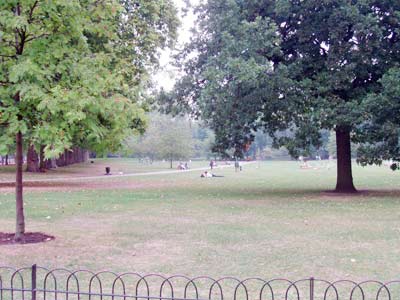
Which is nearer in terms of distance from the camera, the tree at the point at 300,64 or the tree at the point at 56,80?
the tree at the point at 56,80

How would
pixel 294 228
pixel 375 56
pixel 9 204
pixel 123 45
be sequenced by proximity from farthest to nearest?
1. pixel 123 45
2. pixel 375 56
3. pixel 9 204
4. pixel 294 228

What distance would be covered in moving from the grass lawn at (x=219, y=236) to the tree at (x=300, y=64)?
3.11m

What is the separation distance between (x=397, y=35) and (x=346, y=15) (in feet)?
7.78

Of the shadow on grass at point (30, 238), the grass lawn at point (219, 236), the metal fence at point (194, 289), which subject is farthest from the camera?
the shadow on grass at point (30, 238)

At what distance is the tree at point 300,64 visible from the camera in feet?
60.4

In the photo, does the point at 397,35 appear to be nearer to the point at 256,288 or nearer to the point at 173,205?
the point at 173,205

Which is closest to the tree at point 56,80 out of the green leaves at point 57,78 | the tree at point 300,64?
the green leaves at point 57,78

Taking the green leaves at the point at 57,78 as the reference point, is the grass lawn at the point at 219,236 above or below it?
below

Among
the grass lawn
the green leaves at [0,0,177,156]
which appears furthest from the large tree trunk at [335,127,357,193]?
the green leaves at [0,0,177,156]

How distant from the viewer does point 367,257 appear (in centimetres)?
897

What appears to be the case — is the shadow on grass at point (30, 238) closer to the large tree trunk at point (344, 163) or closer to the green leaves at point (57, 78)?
the green leaves at point (57, 78)

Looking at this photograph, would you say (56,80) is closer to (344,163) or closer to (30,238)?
(30,238)

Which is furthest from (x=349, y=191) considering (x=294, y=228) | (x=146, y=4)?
(x=146, y=4)

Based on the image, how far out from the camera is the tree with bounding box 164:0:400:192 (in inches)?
725
